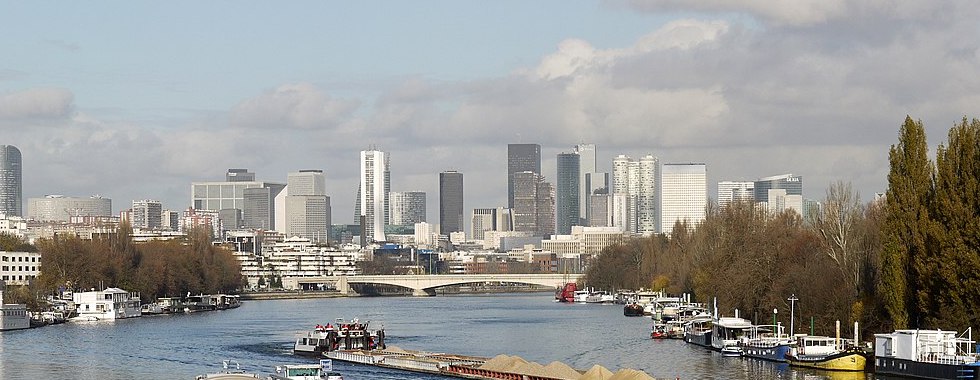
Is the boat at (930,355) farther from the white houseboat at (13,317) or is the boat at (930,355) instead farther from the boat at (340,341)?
the white houseboat at (13,317)

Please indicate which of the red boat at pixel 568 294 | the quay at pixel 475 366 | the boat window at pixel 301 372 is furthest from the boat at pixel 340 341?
the red boat at pixel 568 294

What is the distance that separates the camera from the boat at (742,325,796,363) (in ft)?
247

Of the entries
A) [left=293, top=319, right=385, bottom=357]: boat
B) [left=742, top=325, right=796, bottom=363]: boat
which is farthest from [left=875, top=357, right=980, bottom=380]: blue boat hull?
[left=293, top=319, right=385, bottom=357]: boat

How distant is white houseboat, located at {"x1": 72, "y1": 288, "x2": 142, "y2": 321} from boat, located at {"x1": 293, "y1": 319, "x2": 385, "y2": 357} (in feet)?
172

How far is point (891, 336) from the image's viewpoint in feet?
210

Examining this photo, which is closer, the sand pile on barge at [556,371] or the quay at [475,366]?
the sand pile on barge at [556,371]

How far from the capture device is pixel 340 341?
83000 mm

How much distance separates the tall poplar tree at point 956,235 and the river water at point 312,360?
4705 millimetres

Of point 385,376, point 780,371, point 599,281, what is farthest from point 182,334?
point 599,281

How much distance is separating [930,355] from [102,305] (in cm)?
8902

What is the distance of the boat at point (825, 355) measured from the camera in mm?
68750

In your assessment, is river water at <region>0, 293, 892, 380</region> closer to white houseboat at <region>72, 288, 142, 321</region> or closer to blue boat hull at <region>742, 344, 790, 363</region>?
blue boat hull at <region>742, 344, 790, 363</region>

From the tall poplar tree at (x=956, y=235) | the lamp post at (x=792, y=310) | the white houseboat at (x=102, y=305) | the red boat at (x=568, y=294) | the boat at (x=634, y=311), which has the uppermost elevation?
the tall poplar tree at (x=956, y=235)

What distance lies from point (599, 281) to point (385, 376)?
13135 centimetres
